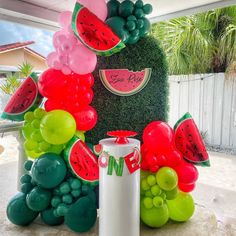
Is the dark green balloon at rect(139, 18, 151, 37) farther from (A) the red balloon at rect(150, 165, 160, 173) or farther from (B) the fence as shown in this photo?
(B) the fence

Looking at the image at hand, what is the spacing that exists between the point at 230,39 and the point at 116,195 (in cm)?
418

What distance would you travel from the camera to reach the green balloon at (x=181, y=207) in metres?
2.02

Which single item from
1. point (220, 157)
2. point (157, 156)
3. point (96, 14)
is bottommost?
point (220, 157)

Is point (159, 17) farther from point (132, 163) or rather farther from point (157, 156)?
point (132, 163)

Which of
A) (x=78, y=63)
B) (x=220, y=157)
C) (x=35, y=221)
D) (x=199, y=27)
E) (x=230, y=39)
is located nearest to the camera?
(x=78, y=63)

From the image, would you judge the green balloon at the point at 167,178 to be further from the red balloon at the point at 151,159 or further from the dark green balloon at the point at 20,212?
the dark green balloon at the point at 20,212

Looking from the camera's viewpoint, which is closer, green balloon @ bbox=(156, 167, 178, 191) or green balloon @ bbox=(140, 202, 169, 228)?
green balloon @ bbox=(156, 167, 178, 191)

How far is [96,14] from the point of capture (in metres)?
1.85

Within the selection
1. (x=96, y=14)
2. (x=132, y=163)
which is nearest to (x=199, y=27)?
(x=96, y=14)

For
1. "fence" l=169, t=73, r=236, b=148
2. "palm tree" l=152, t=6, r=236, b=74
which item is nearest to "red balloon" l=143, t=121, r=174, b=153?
"fence" l=169, t=73, r=236, b=148

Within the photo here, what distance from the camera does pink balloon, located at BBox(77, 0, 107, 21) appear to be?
1.77 meters

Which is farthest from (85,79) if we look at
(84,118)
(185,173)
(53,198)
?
(185,173)

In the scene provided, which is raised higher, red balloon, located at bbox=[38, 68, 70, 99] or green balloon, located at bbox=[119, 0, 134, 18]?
green balloon, located at bbox=[119, 0, 134, 18]

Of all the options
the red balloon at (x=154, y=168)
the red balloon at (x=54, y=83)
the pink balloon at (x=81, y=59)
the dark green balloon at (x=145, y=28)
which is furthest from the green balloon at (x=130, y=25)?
the red balloon at (x=154, y=168)
